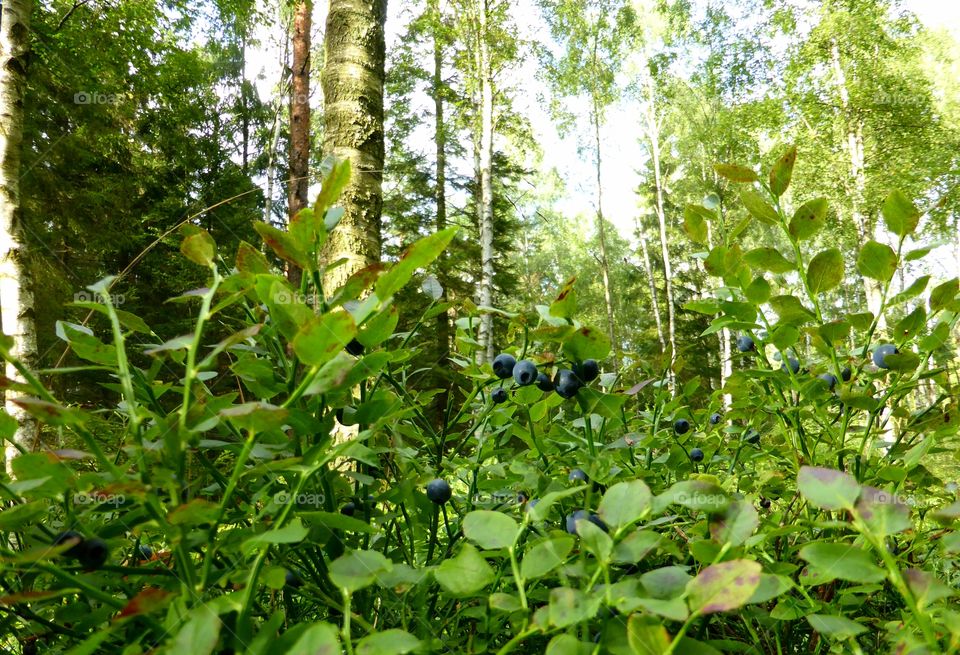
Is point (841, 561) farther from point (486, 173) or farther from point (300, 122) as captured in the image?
point (300, 122)

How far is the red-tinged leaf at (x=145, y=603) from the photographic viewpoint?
0.95 feet

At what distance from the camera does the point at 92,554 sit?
1.25 feet

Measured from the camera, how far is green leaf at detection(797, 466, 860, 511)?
0.35m

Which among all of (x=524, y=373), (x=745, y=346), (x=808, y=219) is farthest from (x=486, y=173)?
(x=524, y=373)

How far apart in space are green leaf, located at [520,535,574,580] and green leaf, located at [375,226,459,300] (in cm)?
20

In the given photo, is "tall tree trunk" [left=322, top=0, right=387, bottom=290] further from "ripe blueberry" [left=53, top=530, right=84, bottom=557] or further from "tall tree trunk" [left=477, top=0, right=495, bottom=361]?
"tall tree trunk" [left=477, top=0, right=495, bottom=361]

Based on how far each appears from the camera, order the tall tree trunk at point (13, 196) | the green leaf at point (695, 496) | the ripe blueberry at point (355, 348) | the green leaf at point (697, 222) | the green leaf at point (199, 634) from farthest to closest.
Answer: the tall tree trunk at point (13, 196) < the green leaf at point (697, 222) < the ripe blueberry at point (355, 348) < the green leaf at point (695, 496) < the green leaf at point (199, 634)

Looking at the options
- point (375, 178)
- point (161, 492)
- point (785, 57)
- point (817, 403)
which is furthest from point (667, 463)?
point (785, 57)

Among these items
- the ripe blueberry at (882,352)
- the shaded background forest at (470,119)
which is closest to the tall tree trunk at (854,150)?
the shaded background forest at (470,119)

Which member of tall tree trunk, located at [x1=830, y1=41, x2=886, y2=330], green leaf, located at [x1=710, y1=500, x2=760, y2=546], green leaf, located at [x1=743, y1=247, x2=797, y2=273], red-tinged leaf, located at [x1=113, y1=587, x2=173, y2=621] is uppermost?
tall tree trunk, located at [x1=830, y1=41, x2=886, y2=330]

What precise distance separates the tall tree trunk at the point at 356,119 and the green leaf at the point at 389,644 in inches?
84.4

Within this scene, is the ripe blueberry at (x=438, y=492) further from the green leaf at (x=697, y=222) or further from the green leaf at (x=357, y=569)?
the green leaf at (x=697, y=222)

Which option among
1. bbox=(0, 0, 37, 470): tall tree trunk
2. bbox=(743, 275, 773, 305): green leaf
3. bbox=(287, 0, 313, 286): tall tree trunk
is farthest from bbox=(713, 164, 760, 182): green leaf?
bbox=(287, 0, 313, 286): tall tree trunk

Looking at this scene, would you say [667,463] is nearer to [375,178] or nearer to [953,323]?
[953,323]
